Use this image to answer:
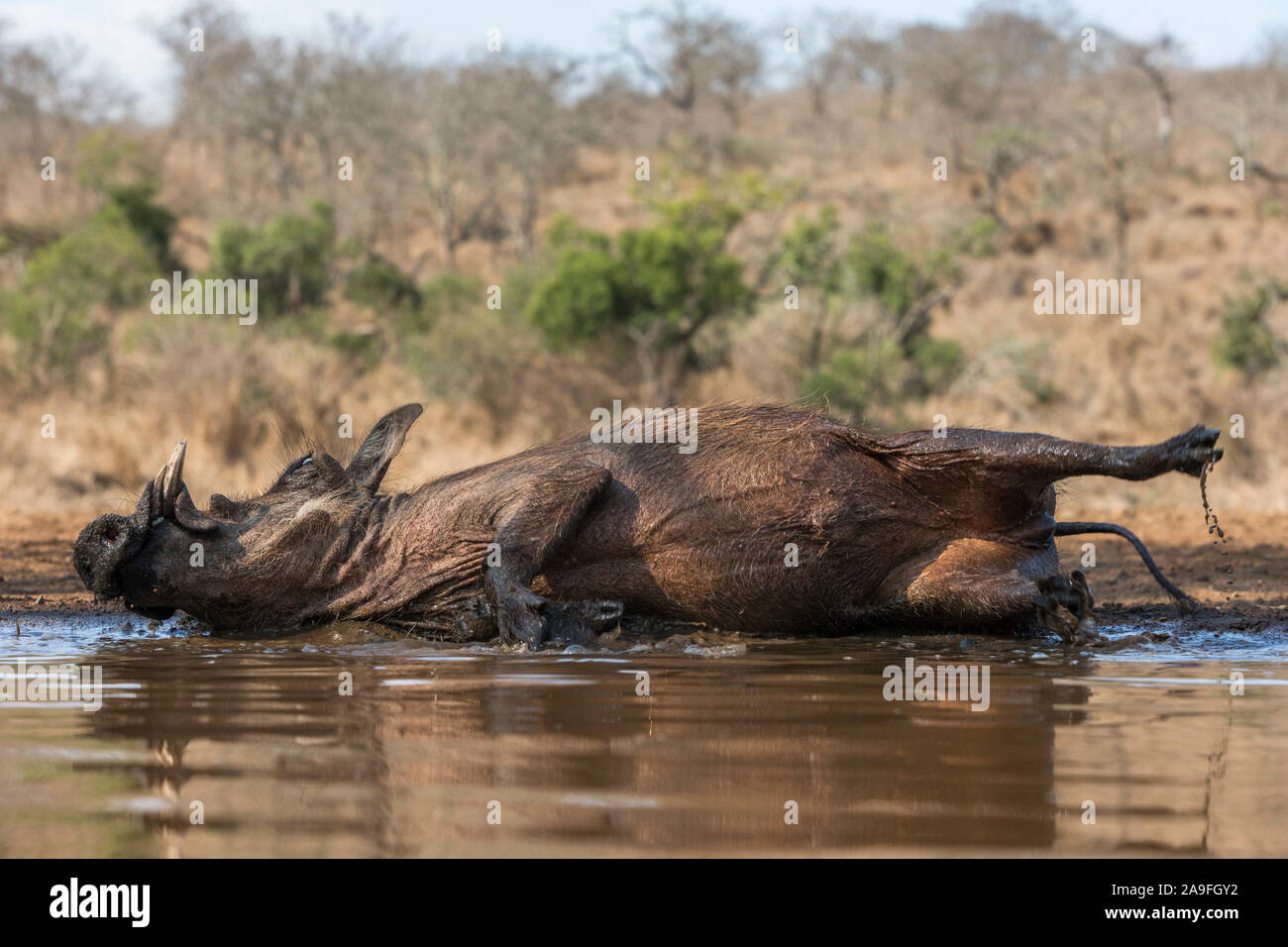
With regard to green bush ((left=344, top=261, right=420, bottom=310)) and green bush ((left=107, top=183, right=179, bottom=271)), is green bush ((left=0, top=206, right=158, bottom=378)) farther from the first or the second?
green bush ((left=344, top=261, right=420, bottom=310))

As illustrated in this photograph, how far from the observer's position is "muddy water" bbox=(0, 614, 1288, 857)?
2.75 m

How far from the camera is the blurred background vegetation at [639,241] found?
17062 mm

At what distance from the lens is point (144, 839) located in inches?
108

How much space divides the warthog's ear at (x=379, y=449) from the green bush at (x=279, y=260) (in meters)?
16.7

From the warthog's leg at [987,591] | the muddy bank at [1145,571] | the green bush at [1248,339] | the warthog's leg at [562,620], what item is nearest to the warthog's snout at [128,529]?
the muddy bank at [1145,571]

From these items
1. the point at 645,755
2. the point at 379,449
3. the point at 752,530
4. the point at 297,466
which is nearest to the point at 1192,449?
the point at 752,530

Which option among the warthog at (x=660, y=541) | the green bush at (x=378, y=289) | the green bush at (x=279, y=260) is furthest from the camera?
the green bush at (x=378, y=289)

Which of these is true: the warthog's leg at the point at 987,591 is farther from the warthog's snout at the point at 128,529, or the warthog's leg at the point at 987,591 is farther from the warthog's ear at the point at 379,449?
the warthog's snout at the point at 128,529

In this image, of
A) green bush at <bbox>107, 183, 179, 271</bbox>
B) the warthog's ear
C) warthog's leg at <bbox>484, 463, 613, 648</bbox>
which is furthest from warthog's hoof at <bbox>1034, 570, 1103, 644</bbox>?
green bush at <bbox>107, 183, 179, 271</bbox>

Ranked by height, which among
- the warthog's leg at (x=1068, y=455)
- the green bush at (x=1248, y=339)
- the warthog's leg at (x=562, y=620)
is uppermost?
the green bush at (x=1248, y=339)

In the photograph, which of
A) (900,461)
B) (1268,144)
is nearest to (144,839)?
(900,461)

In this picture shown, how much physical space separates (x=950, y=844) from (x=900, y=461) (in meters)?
3.24

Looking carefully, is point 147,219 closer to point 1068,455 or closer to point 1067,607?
point 1068,455

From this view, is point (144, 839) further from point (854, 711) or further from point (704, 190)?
point (704, 190)
